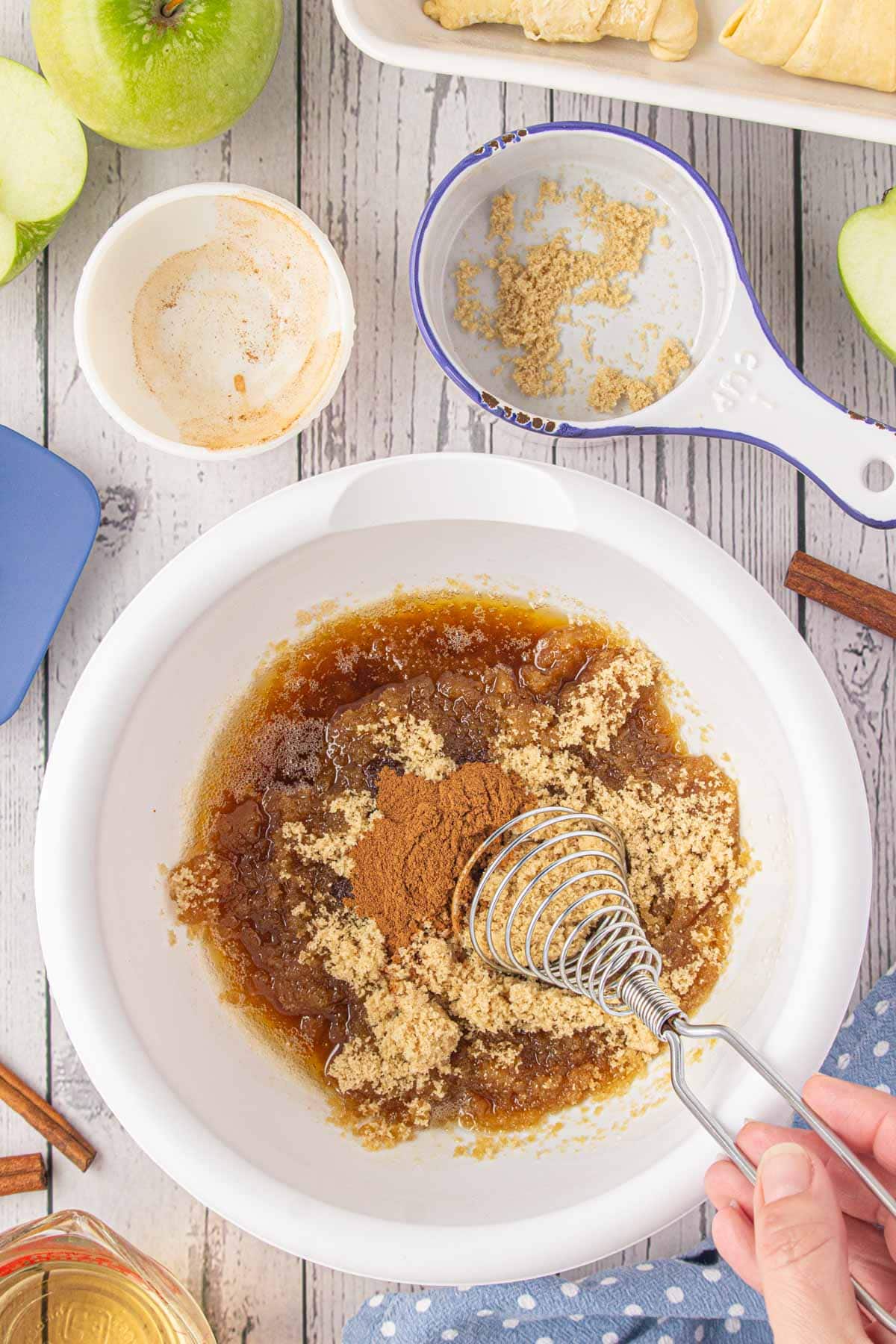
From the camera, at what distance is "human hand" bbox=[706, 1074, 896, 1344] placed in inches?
26.7

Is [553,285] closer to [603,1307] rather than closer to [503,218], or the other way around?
[503,218]

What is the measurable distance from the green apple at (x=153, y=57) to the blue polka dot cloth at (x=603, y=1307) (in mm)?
1007

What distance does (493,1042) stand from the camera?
1010 millimetres

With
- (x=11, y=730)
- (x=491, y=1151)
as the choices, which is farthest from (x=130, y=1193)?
(x=11, y=730)

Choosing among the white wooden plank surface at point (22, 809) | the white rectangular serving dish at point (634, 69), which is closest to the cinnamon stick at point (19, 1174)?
the white wooden plank surface at point (22, 809)

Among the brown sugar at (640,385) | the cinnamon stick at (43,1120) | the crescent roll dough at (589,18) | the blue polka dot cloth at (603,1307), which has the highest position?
the crescent roll dough at (589,18)

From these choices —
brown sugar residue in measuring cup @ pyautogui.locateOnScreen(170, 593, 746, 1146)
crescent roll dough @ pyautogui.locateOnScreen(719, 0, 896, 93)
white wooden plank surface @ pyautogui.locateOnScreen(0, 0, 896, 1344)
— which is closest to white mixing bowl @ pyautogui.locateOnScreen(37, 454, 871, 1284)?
brown sugar residue in measuring cup @ pyautogui.locateOnScreen(170, 593, 746, 1146)

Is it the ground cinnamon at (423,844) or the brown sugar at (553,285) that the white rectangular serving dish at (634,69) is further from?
the ground cinnamon at (423,844)

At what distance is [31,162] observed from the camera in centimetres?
99

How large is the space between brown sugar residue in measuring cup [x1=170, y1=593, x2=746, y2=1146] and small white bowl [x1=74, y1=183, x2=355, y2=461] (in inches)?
8.2

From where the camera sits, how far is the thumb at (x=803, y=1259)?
671mm

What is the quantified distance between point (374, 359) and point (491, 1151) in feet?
2.41

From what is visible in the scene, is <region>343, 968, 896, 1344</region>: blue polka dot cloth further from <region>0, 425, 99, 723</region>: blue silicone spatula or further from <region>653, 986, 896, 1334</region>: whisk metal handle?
<region>0, 425, 99, 723</region>: blue silicone spatula

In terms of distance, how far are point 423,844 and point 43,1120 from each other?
45cm
